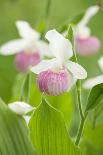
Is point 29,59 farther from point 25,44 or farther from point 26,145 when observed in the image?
point 26,145

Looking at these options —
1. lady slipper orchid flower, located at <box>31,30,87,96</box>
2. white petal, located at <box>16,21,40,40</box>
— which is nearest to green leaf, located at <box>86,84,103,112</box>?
lady slipper orchid flower, located at <box>31,30,87,96</box>

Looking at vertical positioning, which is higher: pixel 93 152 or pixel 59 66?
pixel 59 66

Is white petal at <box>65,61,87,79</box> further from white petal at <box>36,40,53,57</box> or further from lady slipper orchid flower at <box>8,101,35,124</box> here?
white petal at <box>36,40,53,57</box>

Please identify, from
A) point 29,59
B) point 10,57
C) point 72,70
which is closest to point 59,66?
point 72,70

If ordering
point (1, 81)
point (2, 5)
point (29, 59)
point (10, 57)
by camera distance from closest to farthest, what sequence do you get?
point (29, 59)
point (1, 81)
point (10, 57)
point (2, 5)

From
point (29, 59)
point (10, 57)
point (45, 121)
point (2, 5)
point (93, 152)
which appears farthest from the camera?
point (2, 5)

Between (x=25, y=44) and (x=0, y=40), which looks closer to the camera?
(x=25, y=44)

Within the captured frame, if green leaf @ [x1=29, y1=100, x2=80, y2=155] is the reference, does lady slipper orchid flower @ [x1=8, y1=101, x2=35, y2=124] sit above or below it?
above
